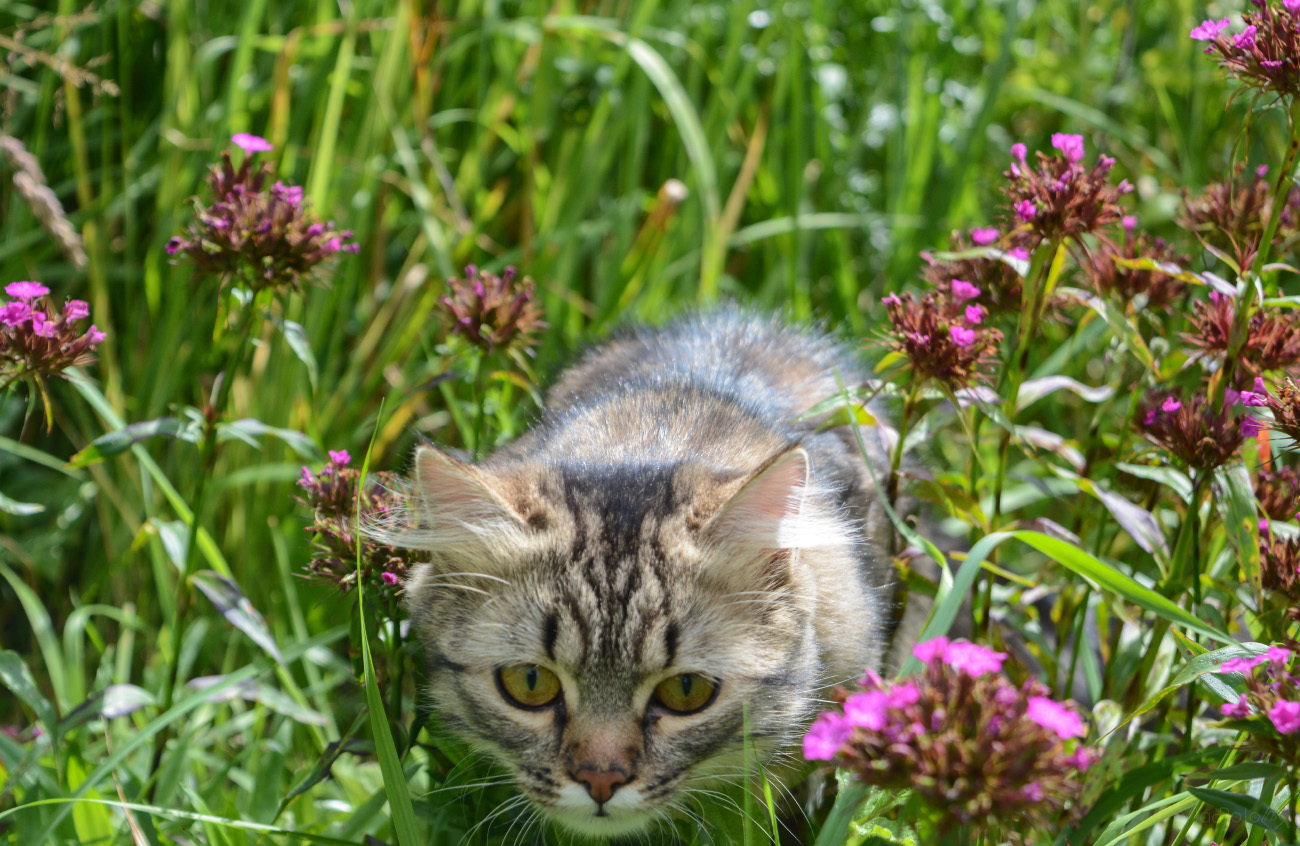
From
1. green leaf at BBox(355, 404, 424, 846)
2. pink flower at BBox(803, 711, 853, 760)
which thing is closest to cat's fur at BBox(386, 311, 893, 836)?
green leaf at BBox(355, 404, 424, 846)

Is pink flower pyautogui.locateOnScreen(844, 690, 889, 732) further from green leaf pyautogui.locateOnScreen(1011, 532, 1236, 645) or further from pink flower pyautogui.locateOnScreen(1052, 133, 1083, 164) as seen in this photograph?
pink flower pyautogui.locateOnScreen(1052, 133, 1083, 164)

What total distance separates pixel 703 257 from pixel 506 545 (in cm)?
185

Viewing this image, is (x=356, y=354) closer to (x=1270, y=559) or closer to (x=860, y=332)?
(x=860, y=332)

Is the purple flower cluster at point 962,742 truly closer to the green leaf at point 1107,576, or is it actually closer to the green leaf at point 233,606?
the green leaf at point 1107,576

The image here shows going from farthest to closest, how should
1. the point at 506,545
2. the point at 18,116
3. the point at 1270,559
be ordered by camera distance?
the point at 18,116
the point at 506,545
the point at 1270,559

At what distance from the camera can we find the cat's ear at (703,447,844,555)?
1.60 metres

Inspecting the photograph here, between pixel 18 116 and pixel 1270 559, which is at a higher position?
pixel 18 116

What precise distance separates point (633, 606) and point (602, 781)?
0.86ft

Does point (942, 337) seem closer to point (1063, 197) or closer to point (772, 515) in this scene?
point (1063, 197)

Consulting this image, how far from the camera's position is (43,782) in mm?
1977

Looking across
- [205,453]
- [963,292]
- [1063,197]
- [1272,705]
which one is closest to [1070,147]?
[1063,197]

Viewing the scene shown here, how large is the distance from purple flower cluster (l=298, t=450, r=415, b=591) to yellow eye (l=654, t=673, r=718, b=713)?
47cm

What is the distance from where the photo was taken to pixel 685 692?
5.51 ft

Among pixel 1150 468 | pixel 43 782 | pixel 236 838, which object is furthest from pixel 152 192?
pixel 1150 468
